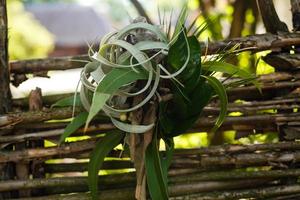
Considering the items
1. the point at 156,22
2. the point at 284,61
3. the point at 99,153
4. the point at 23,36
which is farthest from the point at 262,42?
the point at 23,36

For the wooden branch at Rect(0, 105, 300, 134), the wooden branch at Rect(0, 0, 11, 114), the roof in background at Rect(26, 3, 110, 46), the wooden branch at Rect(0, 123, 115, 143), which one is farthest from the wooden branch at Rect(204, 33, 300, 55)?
the roof in background at Rect(26, 3, 110, 46)

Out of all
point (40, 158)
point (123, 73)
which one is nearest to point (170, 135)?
point (123, 73)

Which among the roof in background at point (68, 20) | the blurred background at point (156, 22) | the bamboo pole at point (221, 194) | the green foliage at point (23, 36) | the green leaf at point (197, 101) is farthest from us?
the roof in background at point (68, 20)

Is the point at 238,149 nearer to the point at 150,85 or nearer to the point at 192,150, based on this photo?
the point at 192,150

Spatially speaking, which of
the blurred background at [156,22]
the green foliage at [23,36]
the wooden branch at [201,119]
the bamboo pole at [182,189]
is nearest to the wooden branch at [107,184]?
the bamboo pole at [182,189]

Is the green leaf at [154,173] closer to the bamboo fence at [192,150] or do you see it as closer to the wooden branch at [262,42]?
the bamboo fence at [192,150]

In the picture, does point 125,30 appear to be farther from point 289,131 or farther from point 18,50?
point 18,50

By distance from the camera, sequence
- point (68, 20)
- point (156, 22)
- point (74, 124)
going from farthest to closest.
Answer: point (68, 20), point (156, 22), point (74, 124)
